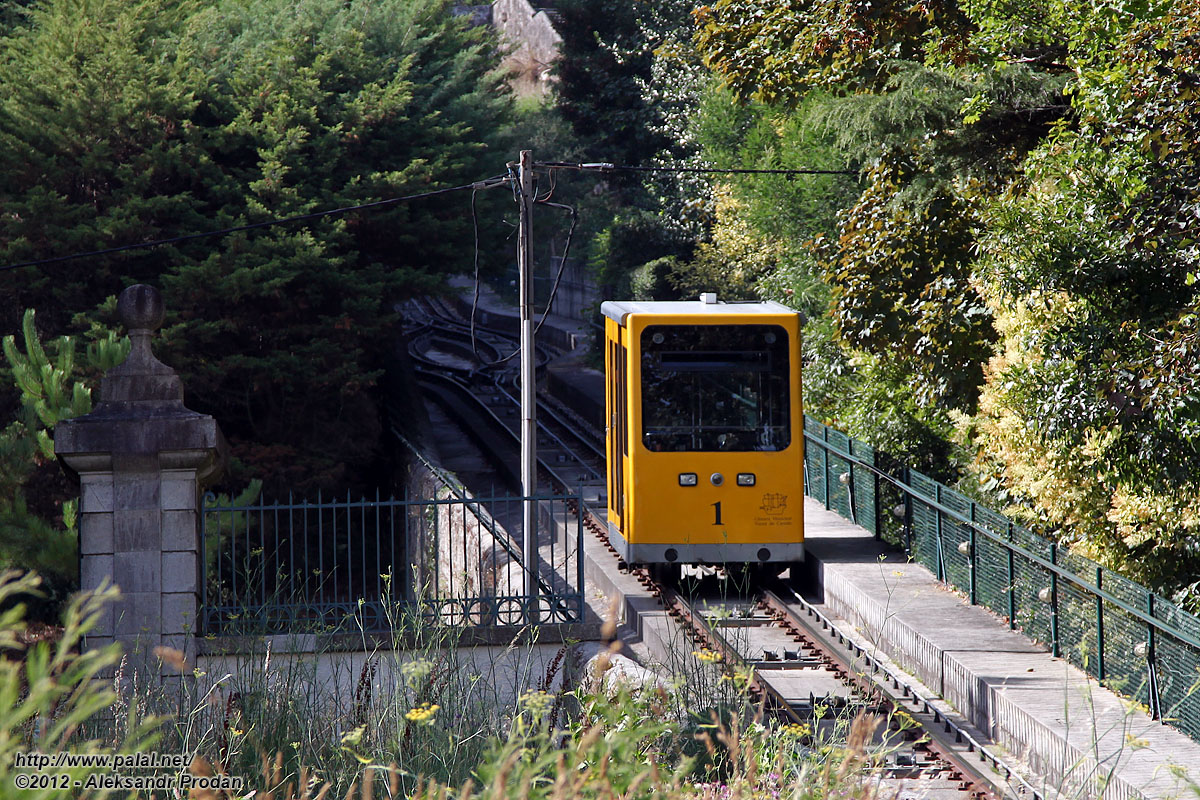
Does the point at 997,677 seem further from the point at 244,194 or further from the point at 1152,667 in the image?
the point at 244,194

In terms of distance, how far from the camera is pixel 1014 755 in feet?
31.2

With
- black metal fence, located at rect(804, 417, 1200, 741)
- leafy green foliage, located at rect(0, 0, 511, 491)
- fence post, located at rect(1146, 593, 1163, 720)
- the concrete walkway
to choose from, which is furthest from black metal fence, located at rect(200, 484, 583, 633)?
fence post, located at rect(1146, 593, 1163, 720)

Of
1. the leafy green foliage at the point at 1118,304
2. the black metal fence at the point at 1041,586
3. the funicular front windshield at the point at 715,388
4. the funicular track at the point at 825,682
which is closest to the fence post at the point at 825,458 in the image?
the black metal fence at the point at 1041,586

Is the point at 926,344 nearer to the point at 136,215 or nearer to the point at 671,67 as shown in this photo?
the point at 136,215

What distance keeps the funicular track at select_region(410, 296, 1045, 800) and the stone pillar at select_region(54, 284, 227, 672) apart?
11.5ft

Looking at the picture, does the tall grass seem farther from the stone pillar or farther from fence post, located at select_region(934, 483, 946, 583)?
fence post, located at select_region(934, 483, 946, 583)

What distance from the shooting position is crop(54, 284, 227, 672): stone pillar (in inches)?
358

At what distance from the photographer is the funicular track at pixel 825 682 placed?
717 centimetres

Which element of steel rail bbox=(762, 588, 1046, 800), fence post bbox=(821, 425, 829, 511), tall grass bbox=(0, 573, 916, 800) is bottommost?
steel rail bbox=(762, 588, 1046, 800)

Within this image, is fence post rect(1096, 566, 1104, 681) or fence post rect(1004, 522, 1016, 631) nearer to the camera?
fence post rect(1096, 566, 1104, 681)

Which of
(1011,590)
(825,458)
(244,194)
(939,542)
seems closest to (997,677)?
(1011,590)

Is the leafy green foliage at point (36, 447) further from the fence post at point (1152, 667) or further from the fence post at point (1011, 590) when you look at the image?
the fence post at point (1152, 667)

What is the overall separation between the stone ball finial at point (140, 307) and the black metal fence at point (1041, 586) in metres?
6.47

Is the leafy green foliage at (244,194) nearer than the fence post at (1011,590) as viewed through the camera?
No
